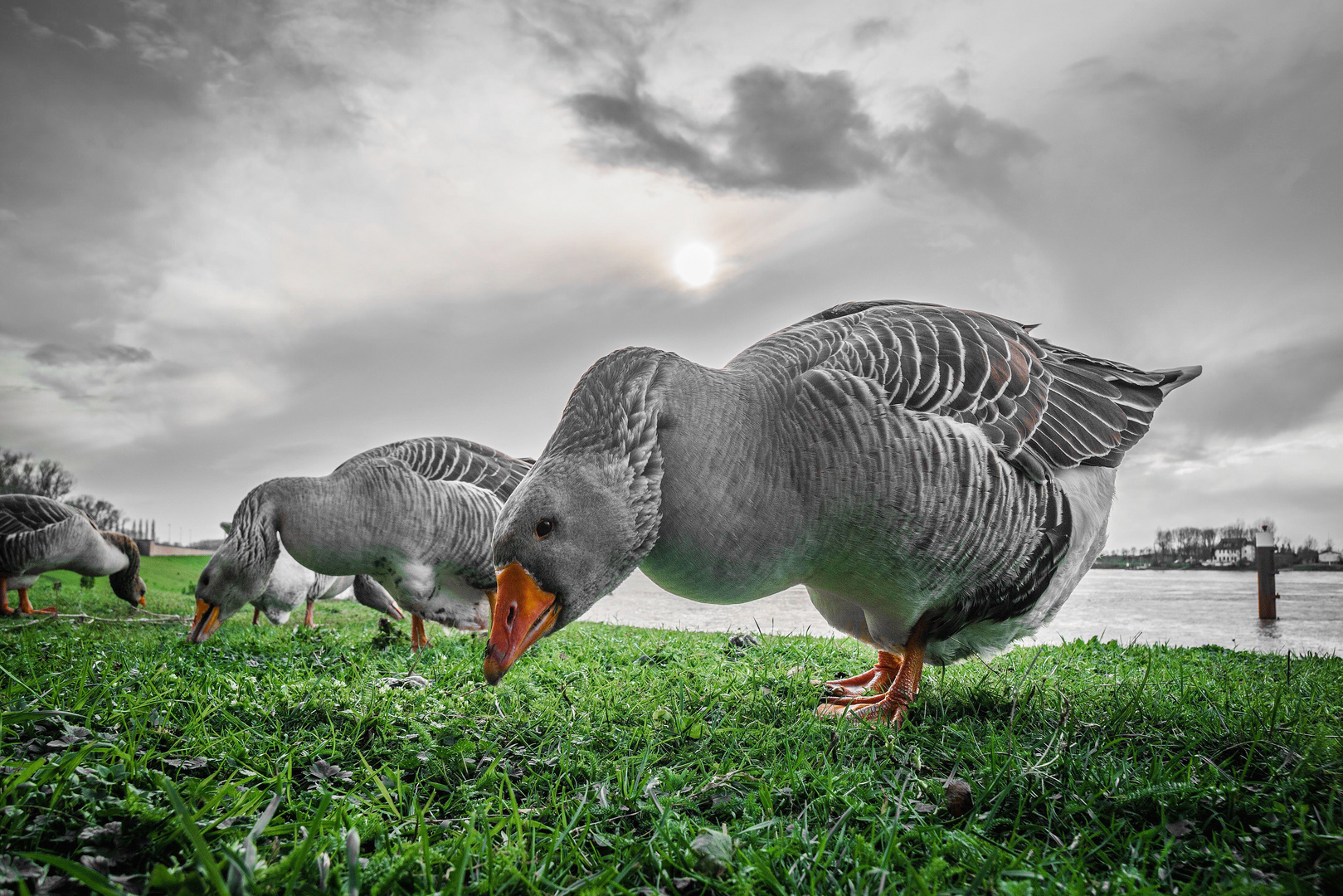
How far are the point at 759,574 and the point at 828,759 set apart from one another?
101cm

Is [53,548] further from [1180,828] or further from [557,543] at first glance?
[1180,828]

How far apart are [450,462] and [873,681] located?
19.5ft

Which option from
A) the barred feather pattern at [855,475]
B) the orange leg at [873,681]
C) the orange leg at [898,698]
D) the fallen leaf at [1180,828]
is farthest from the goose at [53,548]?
the fallen leaf at [1180,828]

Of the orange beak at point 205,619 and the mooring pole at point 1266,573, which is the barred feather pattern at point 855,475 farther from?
the mooring pole at point 1266,573

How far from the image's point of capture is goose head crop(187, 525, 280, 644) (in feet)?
28.0

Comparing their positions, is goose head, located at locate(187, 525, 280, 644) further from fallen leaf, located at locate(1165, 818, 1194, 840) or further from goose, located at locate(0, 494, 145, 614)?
fallen leaf, located at locate(1165, 818, 1194, 840)

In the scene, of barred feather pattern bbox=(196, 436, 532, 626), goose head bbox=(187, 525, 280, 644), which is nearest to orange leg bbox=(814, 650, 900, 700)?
barred feather pattern bbox=(196, 436, 532, 626)

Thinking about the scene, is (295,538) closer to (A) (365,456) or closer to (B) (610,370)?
(A) (365,456)

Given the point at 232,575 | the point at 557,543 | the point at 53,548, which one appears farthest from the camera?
the point at 53,548

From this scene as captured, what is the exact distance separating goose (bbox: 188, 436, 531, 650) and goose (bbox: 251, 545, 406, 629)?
3.68m

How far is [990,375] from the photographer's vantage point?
14.6 feet

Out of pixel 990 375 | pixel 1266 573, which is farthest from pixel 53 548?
pixel 1266 573

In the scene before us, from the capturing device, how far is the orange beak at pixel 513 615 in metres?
3.30

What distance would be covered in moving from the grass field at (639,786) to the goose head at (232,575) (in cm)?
362
